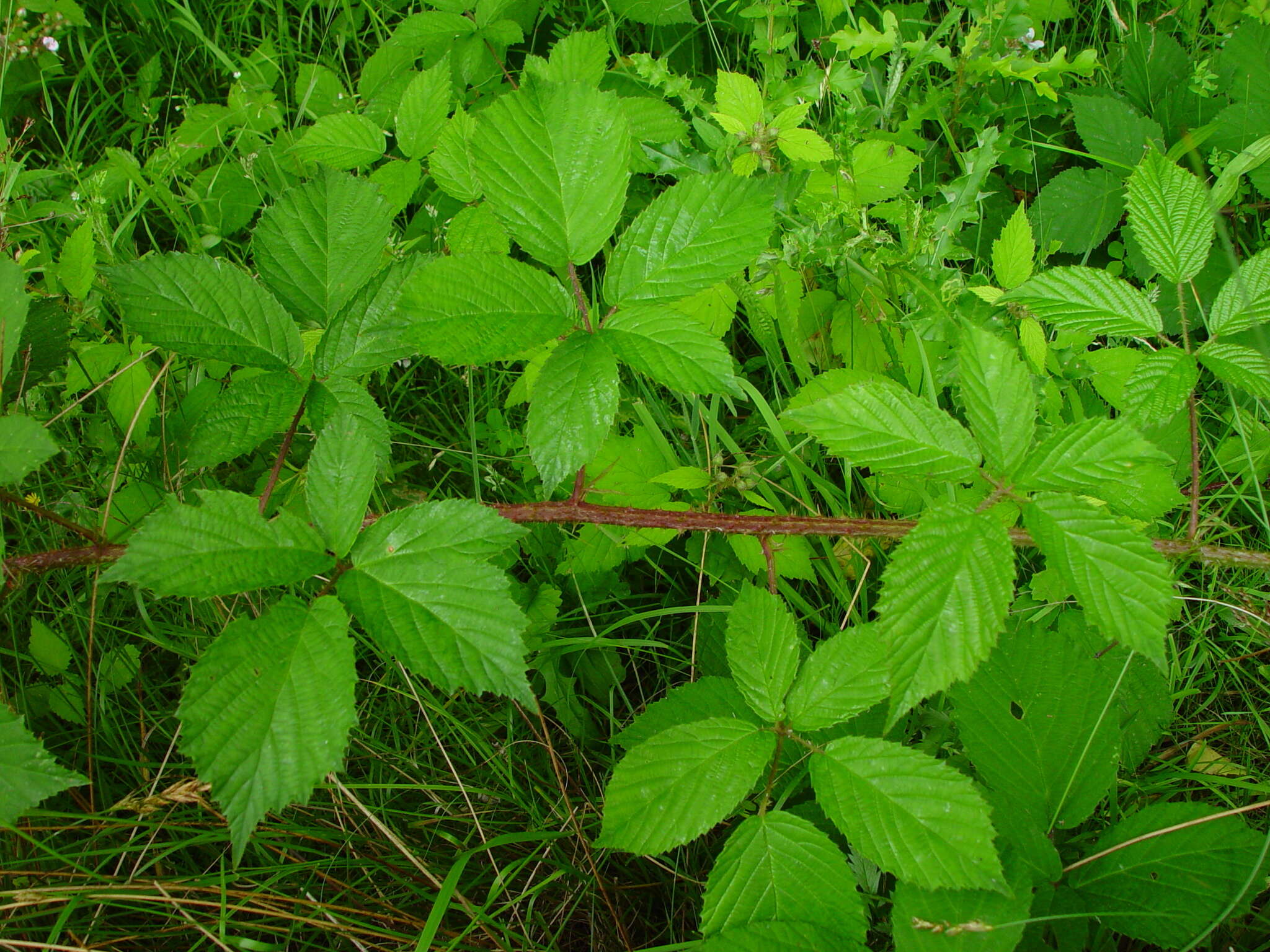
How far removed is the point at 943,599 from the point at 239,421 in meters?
1.20

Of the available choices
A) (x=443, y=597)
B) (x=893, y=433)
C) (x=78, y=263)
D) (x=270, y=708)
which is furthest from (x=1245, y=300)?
(x=78, y=263)

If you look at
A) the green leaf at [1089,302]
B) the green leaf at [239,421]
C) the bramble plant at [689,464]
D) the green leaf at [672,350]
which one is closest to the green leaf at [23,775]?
the bramble plant at [689,464]

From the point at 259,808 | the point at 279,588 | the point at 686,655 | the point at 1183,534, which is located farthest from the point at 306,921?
the point at 1183,534

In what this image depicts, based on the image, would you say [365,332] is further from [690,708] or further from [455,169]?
[690,708]

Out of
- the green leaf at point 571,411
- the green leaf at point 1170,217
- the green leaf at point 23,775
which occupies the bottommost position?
the green leaf at point 1170,217

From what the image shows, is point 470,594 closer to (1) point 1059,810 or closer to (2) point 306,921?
(2) point 306,921

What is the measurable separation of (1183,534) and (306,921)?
7.10 feet

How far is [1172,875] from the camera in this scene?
1.43 meters

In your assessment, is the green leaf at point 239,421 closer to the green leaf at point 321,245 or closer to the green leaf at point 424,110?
the green leaf at point 321,245

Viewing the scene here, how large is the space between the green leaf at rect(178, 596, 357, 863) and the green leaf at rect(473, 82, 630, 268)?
2.26 ft

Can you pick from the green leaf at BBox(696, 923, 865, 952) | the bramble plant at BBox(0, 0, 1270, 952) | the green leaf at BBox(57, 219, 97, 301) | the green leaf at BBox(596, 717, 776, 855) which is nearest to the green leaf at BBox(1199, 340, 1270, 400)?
A: the bramble plant at BBox(0, 0, 1270, 952)

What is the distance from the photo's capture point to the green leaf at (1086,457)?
4.11 feet

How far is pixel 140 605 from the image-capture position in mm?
1821

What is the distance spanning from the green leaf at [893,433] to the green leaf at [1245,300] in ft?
2.03
